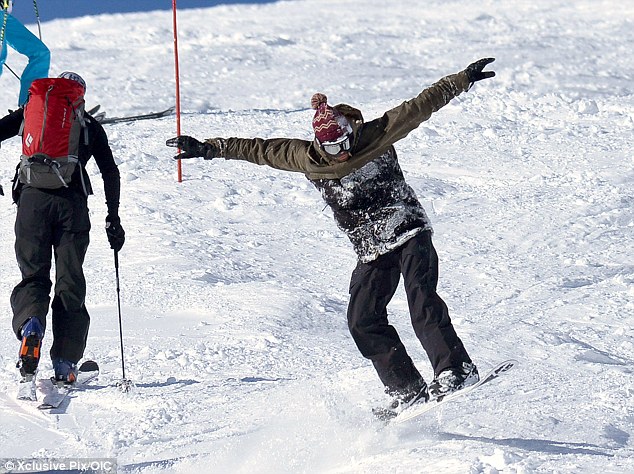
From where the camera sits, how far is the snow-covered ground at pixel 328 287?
180 inches

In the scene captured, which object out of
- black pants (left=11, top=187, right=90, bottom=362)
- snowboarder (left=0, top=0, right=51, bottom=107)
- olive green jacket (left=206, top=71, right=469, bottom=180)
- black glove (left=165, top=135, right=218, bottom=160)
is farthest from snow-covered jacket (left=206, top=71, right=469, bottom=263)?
snowboarder (left=0, top=0, right=51, bottom=107)

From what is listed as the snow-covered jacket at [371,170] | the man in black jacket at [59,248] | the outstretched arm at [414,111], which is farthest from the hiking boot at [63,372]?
the outstretched arm at [414,111]

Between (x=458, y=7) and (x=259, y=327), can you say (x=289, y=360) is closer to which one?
(x=259, y=327)

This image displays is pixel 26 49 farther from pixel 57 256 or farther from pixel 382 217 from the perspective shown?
pixel 382 217

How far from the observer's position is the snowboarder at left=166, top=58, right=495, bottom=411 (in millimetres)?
4559

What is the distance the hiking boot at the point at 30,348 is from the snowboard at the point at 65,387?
0.20 meters

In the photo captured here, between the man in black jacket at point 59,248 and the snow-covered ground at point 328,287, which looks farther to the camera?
the man in black jacket at point 59,248

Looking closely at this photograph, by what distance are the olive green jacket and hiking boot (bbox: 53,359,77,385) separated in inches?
62.4

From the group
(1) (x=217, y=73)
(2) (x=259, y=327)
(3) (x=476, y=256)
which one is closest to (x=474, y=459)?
(2) (x=259, y=327)

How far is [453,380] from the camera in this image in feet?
14.7

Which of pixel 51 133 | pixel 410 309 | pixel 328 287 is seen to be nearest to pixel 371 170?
pixel 410 309

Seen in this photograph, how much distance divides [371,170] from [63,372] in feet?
6.86

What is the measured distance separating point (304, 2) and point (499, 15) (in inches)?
281

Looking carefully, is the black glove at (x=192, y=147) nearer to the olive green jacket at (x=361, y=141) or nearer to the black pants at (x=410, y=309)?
the olive green jacket at (x=361, y=141)
